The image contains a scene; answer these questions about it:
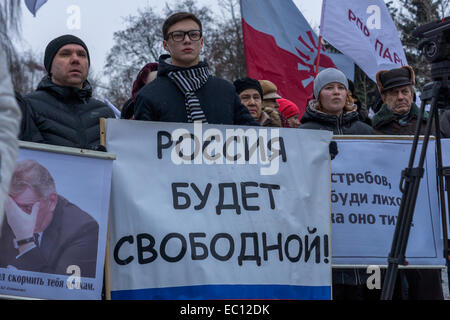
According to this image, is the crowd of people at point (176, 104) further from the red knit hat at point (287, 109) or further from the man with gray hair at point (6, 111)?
the man with gray hair at point (6, 111)

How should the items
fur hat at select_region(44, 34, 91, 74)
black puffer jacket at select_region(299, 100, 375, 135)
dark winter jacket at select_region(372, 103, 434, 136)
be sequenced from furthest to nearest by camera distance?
dark winter jacket at select_region(372, 103, 434, 136) → black puffer jacket at select_region(299, 100, 375, 135) → fur hat at select_region(44, 34, 91, 74)

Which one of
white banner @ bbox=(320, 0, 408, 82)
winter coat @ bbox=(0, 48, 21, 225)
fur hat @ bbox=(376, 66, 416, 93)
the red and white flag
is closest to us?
winter coat @ bbox=(0, 48, 21, 225)

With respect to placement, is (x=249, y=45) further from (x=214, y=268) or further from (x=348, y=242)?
(x=214, y=268)

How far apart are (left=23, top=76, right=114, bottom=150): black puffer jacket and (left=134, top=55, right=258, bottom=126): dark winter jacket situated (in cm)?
24

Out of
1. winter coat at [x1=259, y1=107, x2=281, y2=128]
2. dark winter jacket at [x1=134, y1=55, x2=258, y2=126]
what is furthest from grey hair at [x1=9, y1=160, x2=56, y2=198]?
winter coat at [x1=259, y1=107, x2=281, y2=128]

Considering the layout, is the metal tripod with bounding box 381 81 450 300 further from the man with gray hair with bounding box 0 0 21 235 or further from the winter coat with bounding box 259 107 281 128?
the winter coat with bounding box 259 107 281 128

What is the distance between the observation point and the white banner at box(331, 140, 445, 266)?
17.0 ft

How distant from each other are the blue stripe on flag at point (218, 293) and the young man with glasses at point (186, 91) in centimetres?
106

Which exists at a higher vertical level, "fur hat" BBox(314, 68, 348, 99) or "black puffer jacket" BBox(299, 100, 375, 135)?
"fur hat" BBox(314, 68, 348, 99)

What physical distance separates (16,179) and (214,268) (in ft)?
3.94

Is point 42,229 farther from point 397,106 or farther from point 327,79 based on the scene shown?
point 397,106

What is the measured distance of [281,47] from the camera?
890 cm

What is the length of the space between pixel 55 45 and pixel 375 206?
2.37 m
